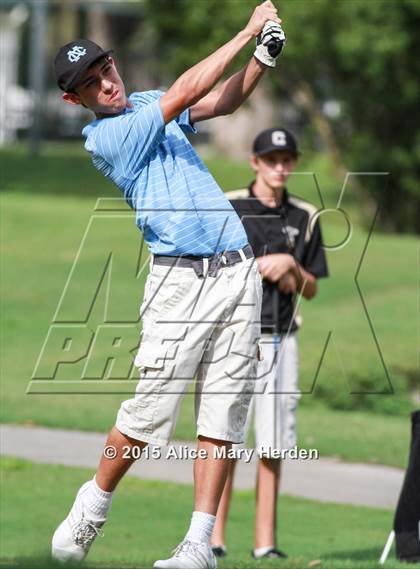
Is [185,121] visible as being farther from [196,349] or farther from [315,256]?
[315,256]

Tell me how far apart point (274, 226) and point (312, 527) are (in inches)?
79.6

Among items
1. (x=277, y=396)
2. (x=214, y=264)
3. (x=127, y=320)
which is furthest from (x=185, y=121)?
(x=127, y=320)

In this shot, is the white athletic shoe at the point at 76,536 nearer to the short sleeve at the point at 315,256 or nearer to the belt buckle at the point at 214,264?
the belt buckle at the point at 214,264

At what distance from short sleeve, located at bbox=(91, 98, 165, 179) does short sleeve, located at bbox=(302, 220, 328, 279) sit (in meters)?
2.46

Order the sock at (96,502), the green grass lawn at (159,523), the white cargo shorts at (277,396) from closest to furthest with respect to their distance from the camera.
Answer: the sock at (96,502), the green grass lawn at (159,523), the white cargo shorts at (277,396)

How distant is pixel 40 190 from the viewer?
2888 centimetres

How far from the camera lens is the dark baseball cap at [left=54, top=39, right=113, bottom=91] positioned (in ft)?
18.5

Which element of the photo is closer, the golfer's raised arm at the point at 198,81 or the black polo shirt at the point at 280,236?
the golfer's raised arm at the point at 198,81

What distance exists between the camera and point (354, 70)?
24766 mm

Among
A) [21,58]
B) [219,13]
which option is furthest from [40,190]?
[21,58]

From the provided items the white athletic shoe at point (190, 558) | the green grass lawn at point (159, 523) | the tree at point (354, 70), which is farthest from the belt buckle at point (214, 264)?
the tree at point (354, 70)

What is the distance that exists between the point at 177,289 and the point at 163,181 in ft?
1.54

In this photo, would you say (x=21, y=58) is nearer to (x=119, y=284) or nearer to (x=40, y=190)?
(x=40, y=190)

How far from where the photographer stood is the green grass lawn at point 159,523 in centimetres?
744
